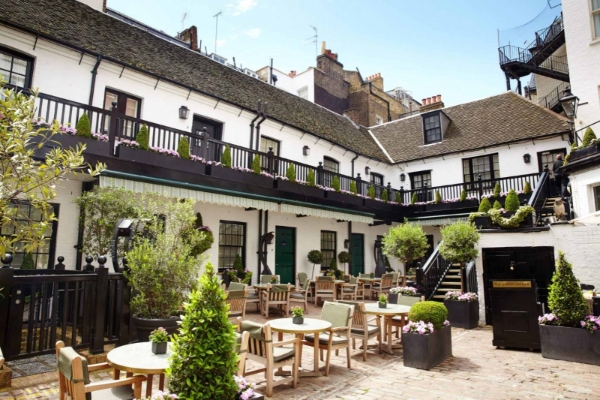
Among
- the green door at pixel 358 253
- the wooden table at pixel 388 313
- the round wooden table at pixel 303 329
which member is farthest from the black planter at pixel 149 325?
the green door at pixel 358 253

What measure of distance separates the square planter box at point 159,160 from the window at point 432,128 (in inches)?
554

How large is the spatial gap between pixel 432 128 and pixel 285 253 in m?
11.2

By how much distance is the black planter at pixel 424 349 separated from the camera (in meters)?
5.46

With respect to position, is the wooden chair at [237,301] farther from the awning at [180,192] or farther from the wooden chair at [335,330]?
the wooden chair at [335,330]

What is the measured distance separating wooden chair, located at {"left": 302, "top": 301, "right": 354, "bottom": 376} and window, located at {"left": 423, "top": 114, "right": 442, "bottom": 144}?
1635 cm

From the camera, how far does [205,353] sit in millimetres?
2541

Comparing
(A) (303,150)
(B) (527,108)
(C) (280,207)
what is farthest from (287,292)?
(B) (527,108)

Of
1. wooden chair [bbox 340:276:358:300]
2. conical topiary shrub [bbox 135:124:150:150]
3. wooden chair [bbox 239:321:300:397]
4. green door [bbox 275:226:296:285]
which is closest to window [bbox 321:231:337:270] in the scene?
green door [bbox 275:226:296:285]

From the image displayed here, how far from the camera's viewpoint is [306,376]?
5.02 meters

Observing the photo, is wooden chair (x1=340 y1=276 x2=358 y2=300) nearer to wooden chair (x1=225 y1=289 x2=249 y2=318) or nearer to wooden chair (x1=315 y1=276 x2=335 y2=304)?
wooden chair (x1=315 y1=276 x2=335 y2=304)

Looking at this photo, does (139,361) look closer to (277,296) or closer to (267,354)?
(267,354)

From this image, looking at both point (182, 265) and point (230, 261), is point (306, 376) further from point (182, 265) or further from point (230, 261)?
point (230, 261)

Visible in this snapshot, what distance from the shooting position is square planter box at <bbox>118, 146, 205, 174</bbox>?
29.3 feet

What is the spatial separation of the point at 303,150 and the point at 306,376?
1214 centimetres
